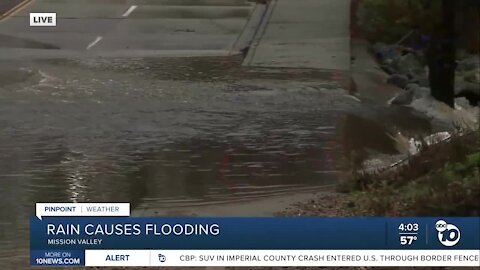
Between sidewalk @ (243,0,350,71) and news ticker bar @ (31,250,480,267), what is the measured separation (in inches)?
404

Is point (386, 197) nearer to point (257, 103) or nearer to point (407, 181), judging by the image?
A: point (407, 181)

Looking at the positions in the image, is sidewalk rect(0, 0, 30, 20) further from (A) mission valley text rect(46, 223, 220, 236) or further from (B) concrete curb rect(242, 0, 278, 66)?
(A) mission valley text rect(46, 223, 220, 236)

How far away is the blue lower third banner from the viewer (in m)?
4.66

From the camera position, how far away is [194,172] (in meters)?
8.05

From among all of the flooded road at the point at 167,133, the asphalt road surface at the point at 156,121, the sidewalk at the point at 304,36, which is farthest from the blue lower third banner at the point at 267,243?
the sidewalk at the point at 304,36

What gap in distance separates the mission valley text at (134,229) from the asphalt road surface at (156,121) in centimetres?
75

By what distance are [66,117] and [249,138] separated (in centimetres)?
260

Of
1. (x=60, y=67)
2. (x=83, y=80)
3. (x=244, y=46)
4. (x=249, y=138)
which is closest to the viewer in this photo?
(x=249, y=138)

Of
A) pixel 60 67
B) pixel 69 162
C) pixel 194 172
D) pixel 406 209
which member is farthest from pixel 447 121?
pixel 60 67

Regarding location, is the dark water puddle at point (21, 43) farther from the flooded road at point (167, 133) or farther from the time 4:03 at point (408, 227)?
the time 4:03 at point (408, 227)

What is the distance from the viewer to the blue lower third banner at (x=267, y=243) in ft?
15.3

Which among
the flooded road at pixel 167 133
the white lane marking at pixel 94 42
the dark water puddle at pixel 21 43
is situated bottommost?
the dark water puddle at pixel 21 43

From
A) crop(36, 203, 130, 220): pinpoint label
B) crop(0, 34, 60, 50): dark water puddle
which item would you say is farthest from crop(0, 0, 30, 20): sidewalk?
crop(36, 203, 130, 220): pinpoint label

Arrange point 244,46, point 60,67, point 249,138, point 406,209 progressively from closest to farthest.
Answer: point 406,209, point 249,138, point 60,67, point 244,46
